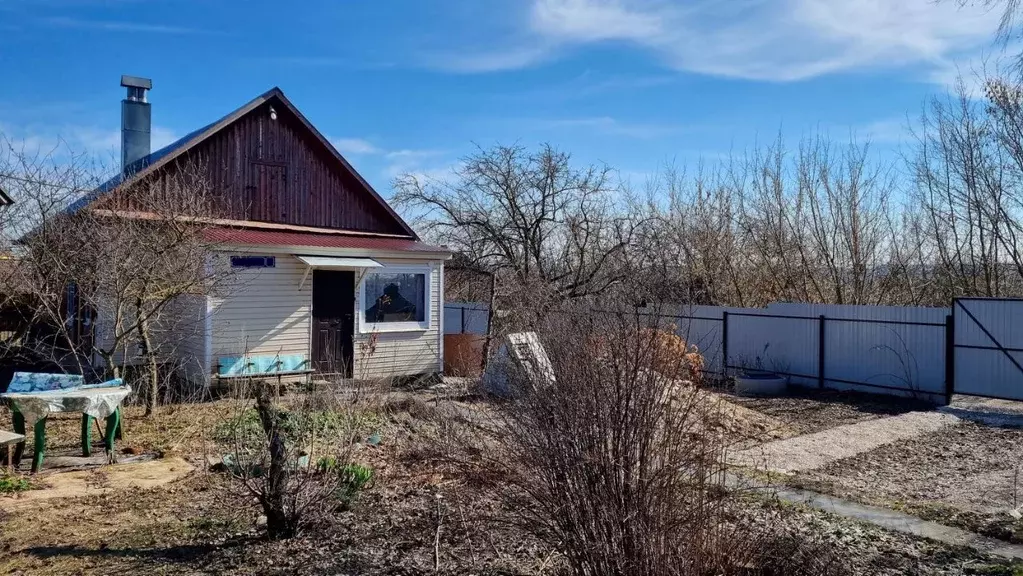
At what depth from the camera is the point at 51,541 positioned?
5.06 m

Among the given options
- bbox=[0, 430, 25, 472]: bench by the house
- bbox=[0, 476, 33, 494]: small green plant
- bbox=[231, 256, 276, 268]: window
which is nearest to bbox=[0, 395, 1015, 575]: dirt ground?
bbox=[0, 476, 33, 494]: small green plant

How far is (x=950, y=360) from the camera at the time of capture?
12.7m

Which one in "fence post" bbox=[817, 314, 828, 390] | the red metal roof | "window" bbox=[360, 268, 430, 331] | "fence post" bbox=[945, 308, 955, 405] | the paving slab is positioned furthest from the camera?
"fence post" bbox=[817, 314, 828, 390]

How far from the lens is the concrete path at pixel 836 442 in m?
8.09

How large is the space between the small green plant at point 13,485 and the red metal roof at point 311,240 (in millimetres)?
5438

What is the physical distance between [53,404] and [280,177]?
27.7 ft

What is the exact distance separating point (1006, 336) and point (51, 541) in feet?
44.2

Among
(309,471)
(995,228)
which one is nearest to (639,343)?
(309,471)

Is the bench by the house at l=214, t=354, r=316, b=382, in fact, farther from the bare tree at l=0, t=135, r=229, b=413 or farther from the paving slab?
the paving slab

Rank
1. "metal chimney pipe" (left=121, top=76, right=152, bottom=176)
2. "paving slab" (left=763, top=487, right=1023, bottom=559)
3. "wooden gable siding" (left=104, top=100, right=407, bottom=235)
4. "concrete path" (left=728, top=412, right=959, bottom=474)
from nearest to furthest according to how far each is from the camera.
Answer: "paving slab" (left=763, top=487, right=1023, bottom=559), "concrete path" (left=728, top=412, right=959, bottom=474), "wooden gable siding" (left=104, top=100, right=407, bottom=235), "metal chimney pipe" (left=121, top=76, right=152, bottom=176)

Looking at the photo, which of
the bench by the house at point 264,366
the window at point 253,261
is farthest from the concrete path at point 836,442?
the window at point 253,261

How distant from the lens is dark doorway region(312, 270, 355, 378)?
13.4m

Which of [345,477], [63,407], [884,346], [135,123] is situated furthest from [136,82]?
[884,346]

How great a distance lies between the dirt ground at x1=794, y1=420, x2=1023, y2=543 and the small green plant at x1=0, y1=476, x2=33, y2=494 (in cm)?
707
